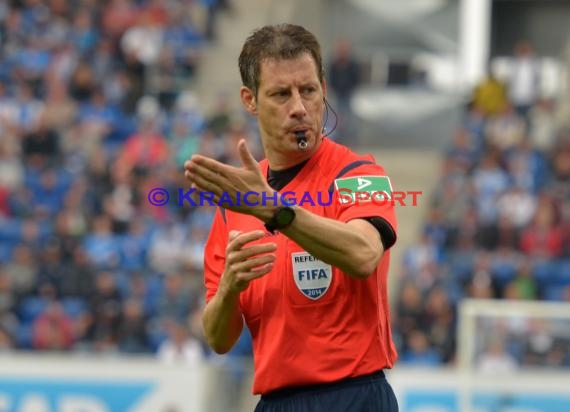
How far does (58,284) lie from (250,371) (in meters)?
4.28

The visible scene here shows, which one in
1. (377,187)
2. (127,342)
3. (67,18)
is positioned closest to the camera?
(377,187)

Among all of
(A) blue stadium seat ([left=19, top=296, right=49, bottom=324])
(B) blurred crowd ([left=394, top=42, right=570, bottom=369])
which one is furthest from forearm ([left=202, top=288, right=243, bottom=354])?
(A) blue stadium seat ([left=19, top=296, right=49, bottom=324])

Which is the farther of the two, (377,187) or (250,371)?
(250,371)

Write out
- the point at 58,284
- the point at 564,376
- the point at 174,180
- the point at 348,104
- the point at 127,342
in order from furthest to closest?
1. the point at 348,104
2. the point at 174,180
3. the point at 58,284
4. the point at 127,342
5. the point at 564,376

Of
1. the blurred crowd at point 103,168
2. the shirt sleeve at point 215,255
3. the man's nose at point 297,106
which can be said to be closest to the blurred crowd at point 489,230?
the blurred crowd at point 103,168

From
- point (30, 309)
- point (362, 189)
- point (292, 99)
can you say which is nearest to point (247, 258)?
point (362, 189)

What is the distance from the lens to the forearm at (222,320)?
446 cm

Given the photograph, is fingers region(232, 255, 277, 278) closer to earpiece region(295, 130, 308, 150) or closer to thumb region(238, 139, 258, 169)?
thumb region(238, 139, 258, 169)

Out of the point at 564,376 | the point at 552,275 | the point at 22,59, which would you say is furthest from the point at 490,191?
the point at 22,59

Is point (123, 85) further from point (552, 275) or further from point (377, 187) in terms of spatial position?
point (377, 187)

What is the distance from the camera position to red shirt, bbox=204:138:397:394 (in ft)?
14.3

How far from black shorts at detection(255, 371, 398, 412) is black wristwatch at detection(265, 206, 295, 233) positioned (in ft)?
2.24

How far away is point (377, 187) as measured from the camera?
4359 mm

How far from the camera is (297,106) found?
4.36m
